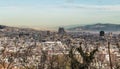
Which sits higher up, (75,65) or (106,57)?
(75,65)

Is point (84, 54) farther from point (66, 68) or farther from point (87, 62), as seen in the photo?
point (66, 68)

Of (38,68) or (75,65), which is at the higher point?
(75,65)

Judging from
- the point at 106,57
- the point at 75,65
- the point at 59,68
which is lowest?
the point at 106,57

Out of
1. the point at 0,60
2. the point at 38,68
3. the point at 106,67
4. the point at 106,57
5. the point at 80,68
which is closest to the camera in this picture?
the point at 80,68

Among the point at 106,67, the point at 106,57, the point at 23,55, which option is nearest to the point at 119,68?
the point at 106,67

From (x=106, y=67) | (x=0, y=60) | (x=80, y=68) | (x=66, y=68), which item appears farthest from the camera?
(x=106, y=67)

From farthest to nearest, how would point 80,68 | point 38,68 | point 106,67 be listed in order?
point 106,67 → point 38,68 → point 80,68

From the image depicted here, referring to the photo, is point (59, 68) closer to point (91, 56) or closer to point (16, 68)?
point (91, 56)

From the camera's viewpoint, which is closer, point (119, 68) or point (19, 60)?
point (119, 68)

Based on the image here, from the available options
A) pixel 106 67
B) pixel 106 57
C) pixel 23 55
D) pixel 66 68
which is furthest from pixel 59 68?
pixel 106 57
